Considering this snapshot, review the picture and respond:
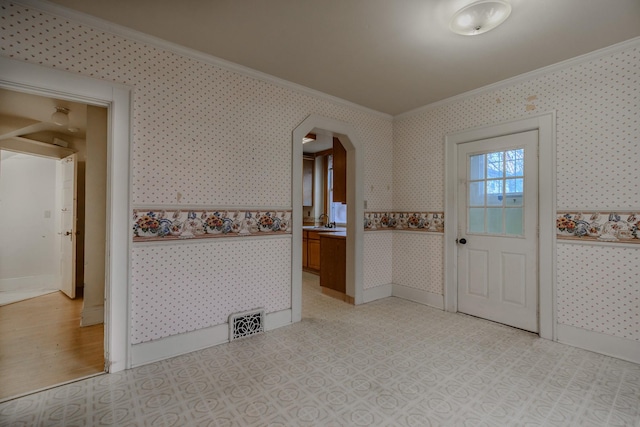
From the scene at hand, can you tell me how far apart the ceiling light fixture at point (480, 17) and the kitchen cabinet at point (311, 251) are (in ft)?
13.3

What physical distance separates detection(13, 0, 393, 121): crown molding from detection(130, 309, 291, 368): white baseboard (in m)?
2.45

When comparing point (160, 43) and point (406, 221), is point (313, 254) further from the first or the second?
point (160, 43)

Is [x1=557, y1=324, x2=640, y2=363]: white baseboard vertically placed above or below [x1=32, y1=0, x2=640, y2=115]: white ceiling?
below

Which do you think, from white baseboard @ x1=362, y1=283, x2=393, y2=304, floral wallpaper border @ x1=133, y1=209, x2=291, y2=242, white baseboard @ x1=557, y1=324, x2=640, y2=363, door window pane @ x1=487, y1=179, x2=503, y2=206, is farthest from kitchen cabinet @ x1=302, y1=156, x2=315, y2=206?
white baseboard @ x1=557, y1=324, x2=640, y2=363

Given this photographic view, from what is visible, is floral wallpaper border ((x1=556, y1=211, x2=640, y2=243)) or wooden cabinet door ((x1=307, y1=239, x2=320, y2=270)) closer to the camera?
floral wallpaper border ((x1=556, y1=211, x2=640, y2=243))

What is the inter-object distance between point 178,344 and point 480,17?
3.46m

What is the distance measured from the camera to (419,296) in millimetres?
3924

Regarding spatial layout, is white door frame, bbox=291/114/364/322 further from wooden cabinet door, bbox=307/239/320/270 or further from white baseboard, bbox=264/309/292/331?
wooden cabinet door, bbox=307/239/320/270

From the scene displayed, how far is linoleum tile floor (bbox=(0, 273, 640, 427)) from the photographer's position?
67.3 inches

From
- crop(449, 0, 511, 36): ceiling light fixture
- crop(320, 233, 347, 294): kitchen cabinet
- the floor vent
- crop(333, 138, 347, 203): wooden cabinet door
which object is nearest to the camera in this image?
crop(449, 0, 511, 36): ceiling light fixture

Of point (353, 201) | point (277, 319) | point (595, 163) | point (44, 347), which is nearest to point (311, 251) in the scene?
point (353, 201)

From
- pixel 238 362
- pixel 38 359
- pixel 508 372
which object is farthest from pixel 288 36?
pixel 38 359

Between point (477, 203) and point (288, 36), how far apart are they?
274 centimetres

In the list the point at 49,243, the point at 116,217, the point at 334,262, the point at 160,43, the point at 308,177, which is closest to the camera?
the point at 116,217
